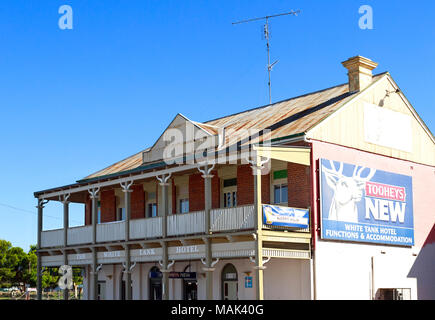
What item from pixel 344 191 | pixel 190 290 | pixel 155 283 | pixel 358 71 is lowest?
pixel 190 290

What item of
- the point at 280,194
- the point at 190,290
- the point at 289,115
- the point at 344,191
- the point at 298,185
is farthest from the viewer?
the point at 190,290

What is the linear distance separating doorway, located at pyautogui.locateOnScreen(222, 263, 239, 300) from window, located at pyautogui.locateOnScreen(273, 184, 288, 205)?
11.6 feet

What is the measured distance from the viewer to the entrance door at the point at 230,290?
28.7 metres

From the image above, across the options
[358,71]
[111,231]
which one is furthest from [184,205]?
[358,71]

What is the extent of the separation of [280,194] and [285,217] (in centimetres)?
290

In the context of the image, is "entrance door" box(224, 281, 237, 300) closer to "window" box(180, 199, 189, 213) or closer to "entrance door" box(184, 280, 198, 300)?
"entrance door" box(184, 280, 198, 300)

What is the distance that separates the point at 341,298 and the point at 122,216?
13970 mm

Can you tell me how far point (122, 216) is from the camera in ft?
120

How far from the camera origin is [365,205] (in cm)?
2816

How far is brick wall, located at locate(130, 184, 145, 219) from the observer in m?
34.6

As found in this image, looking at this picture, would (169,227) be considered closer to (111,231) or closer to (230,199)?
(230,199)
